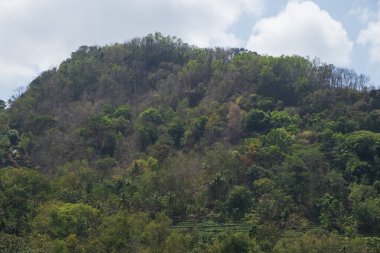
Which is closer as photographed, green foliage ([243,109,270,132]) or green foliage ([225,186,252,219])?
green foliage ([225,186,252,219])

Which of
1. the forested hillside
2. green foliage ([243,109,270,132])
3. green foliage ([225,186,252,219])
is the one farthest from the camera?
green foliage ([243,109,270,132])

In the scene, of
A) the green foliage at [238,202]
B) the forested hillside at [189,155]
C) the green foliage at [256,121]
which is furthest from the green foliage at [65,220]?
the green foliage at [256,121]

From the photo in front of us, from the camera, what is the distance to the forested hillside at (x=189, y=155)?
41.8 m

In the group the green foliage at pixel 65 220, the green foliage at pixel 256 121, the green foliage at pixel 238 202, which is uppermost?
the green foliage at pixel 256 121

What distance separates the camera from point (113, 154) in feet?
222

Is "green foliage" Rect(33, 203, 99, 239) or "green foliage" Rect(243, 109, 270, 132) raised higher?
"green foliage" Rect(243, 109, 270, 132)

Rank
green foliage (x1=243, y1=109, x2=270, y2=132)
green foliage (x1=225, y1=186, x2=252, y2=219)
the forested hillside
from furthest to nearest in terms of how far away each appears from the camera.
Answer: green foliage (x1=243, y1=109, x2=270, y2=132)
green foliage (x1=225, y1=186, x2=252, y2=219)
the forested hillside

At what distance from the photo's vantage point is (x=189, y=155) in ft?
203

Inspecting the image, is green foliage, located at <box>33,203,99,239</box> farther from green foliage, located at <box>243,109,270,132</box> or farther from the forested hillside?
green foliage, located at <box>243,109,270,132</box>

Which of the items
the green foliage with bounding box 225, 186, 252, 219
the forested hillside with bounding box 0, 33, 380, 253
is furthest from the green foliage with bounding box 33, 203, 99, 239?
the green foliage with bounding box 225, 186, 252, 219

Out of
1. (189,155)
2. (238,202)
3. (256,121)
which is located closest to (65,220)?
(238,202)

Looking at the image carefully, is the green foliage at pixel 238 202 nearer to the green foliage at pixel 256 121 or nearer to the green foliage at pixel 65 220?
the green foliage at pixel 65 220

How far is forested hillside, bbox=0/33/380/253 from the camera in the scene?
4178 cm

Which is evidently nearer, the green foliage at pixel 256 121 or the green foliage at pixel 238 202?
the green foliage at pixel 238 202
